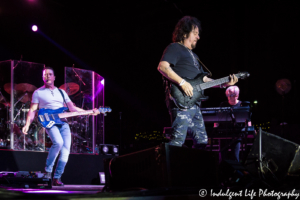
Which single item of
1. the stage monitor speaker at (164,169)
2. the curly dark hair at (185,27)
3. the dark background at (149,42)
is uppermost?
the dark background at (149,42)

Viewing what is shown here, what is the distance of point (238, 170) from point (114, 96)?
8.57m

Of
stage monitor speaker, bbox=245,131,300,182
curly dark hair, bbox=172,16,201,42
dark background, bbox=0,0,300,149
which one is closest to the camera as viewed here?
stage monitor speaker, bbox=245,131,300,182

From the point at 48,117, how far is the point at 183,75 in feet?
9.22

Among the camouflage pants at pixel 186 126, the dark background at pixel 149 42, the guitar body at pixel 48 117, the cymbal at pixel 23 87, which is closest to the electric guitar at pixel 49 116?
the guitar body at pixel 48 117

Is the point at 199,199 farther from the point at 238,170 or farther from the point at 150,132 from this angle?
the point at 150,132

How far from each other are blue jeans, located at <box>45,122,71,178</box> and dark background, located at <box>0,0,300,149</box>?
12.4 feet

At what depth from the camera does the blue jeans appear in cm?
497

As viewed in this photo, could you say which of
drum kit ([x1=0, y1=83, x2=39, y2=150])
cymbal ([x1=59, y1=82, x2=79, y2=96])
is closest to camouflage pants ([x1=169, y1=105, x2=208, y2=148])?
drum kit ([x1=0, y1=83, x2=39, y2=150])

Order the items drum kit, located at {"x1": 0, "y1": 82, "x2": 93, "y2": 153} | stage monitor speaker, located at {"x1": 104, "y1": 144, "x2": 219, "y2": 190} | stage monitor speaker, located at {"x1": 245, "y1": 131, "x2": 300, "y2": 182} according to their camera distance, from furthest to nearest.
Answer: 1. drum kit, located at {"x1": 0, "y1": 82, "x2": 93, "y2": 153}
2. stage monitor speaker, located at {"x1": 245, "y1": 131, "x2": 300, "y2": 182}
3. stage monitor speaker, located at {"x1": 104, "y1": 144, "x2": 219, "y2": 190}

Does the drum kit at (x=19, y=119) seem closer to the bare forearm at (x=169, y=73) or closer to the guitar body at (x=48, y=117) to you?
the guitar body at (x=48, y=117)

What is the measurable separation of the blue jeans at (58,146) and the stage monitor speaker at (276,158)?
3229mm

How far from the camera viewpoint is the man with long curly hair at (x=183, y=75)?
299 centimetres

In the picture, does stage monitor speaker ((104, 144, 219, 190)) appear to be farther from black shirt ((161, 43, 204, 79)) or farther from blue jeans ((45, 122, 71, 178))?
blue jeans ((45, 122, 71, 178))

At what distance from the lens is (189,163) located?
2.58 m
